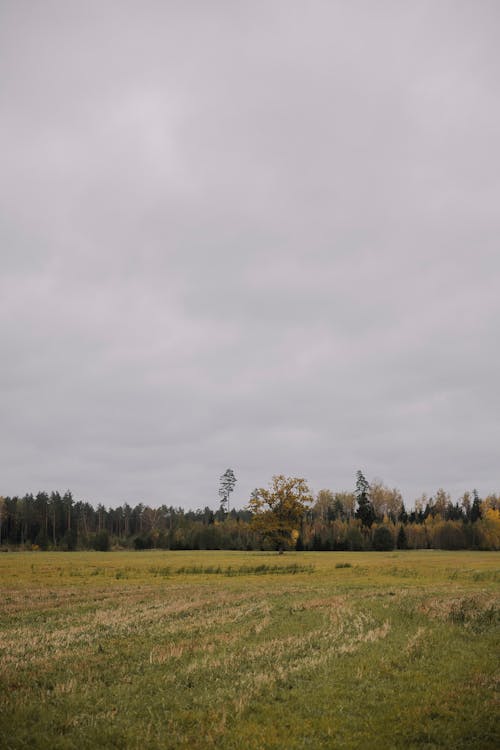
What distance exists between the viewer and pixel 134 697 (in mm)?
12352

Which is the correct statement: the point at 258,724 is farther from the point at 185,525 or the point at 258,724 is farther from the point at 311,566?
the point at 185,525

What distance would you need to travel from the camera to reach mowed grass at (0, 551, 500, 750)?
33.8 feet

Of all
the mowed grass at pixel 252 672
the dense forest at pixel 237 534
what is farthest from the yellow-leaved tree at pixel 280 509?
the mowed grass at pixel 252 672

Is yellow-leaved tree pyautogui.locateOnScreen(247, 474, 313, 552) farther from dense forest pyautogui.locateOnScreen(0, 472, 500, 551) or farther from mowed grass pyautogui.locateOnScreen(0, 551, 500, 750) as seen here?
mowed grass pyautogui.locateOnScreen(0, 551, 500, 750)

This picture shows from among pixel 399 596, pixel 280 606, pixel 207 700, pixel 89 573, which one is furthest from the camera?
pixel 89 573

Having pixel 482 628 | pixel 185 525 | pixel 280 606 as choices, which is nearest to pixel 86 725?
pixel 482 628

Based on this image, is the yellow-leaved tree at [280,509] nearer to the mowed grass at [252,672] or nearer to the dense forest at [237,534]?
the dense forest at [237,534]

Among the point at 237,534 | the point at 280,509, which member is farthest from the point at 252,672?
the point at 237,534

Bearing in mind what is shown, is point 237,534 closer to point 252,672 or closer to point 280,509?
point 280,509

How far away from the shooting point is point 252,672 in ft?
47.2

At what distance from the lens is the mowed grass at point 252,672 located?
33.8 feet

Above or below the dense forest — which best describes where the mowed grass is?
above

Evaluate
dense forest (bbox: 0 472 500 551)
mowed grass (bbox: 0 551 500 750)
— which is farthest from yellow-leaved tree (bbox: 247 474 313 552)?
mowed grass (bbox: 0 551 500 750)

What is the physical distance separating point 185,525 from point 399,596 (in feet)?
464
